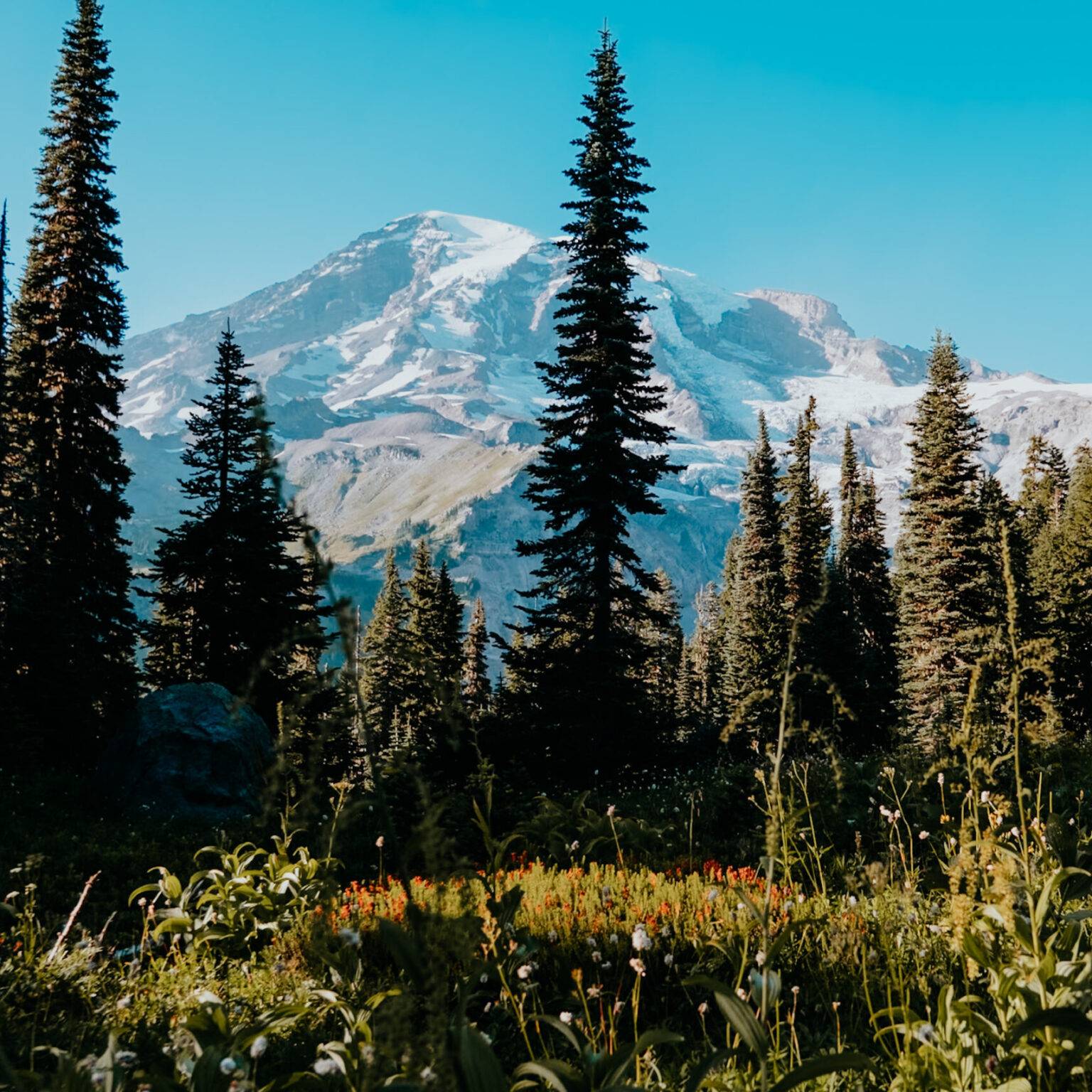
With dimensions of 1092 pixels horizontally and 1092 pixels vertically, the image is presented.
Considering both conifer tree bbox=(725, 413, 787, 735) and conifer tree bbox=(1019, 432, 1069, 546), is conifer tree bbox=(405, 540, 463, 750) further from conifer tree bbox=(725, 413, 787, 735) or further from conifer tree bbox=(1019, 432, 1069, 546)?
conifer tree bbox=(1019, 432, 1069, 546)

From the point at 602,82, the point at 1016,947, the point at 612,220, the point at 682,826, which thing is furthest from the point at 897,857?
the point at 602,82

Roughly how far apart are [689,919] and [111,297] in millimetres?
21519

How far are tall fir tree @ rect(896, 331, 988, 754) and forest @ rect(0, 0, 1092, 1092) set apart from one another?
0.21 metres

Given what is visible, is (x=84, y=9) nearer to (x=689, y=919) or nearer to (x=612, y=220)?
(x=612, y=220)

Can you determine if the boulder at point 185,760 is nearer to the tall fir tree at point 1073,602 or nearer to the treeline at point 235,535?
the treeline at point 235,535

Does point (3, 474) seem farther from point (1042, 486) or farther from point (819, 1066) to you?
point (1042, 486)

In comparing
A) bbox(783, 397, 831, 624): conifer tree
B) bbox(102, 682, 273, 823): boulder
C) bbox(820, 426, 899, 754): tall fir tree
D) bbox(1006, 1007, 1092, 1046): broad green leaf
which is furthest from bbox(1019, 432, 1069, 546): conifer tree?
bbox(1006, 1007, 1092, 1046): broad green leaf

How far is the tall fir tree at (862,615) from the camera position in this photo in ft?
113

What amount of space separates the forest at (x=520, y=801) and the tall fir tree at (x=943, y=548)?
0.21m

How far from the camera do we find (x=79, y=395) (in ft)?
63.1

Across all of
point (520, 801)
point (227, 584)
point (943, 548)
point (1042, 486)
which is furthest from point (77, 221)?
point (1042, 486)

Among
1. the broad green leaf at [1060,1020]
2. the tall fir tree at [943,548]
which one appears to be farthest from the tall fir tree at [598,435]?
the tall fir tree at [943,548]

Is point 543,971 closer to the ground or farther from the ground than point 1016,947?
closer to the ground

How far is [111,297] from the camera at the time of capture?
791 inches
